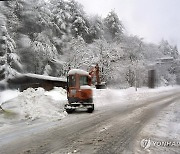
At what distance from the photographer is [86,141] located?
9.25 meters

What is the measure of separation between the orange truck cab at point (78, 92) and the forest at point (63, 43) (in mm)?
17941

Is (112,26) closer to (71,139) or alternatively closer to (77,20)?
(77,20)

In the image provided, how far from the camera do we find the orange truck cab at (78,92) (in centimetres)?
1953

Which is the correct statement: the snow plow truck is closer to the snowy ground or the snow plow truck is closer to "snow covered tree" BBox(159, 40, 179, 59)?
the snowy ground

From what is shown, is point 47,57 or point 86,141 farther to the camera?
point 47,57

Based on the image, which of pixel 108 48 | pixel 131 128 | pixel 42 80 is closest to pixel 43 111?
pixel 131 128

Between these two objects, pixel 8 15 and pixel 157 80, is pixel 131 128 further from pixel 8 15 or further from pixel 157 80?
pixel 157 80

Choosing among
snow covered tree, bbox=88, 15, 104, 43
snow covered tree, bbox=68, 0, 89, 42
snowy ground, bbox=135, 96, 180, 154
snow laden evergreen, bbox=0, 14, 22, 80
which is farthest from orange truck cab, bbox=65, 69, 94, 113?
snow covered tree, bbox=88, 15, 104, 43

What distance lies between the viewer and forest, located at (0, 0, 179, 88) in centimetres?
4028

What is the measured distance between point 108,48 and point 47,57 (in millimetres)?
15243

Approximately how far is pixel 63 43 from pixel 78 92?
34066 mm

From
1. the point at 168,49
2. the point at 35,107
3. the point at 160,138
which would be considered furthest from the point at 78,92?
the point at 168,49

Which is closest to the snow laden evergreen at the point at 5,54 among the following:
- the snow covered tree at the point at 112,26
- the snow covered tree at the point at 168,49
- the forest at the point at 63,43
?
the forest at the point at 63,43

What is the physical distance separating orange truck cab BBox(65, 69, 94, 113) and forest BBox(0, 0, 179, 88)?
17.9 m
